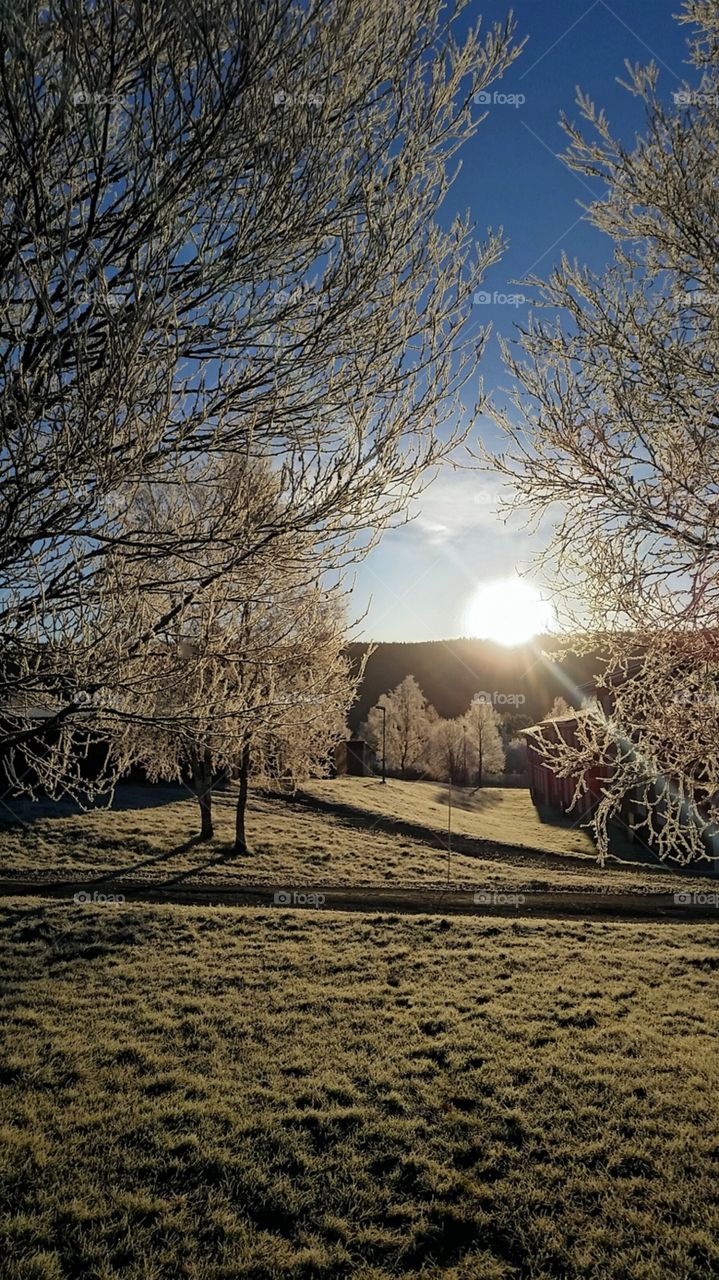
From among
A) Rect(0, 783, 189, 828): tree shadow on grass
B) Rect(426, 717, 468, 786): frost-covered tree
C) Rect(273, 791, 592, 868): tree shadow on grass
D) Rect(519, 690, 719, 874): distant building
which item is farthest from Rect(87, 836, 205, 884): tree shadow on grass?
Rect(426, 717, 468, 786): frost-covered tree

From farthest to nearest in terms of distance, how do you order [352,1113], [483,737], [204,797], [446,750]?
[446,750]
[483,737]
[204,797]
[352,1113]

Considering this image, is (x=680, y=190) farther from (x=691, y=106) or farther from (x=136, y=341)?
(x=136, y=341)

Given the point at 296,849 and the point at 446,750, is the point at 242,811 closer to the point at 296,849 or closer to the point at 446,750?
the point at 296,849

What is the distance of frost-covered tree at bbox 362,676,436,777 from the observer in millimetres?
60344

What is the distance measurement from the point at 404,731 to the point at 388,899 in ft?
150

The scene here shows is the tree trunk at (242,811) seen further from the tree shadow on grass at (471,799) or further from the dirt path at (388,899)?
the tree shadow on grass at (471,799)

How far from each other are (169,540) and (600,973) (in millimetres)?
9949

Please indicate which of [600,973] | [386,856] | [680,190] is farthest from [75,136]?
[386,856]

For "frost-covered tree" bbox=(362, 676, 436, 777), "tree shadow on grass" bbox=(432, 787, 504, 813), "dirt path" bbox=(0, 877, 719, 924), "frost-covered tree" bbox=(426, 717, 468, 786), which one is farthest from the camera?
"frost-covered tree" bbox=(362, 676, 436, 777)

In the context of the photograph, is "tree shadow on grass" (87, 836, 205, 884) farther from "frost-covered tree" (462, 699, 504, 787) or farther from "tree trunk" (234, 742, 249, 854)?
"frost-covered tree" (462, 699, 504, 787)

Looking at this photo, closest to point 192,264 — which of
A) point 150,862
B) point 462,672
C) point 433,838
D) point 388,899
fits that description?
point 388,899

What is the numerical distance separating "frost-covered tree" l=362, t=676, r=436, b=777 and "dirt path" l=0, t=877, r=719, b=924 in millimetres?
43497

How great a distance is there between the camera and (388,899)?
50.0 feet

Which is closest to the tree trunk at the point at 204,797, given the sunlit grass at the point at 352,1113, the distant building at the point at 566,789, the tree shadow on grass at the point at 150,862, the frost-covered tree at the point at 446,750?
the tree shadow on grass at the point at 150,862
